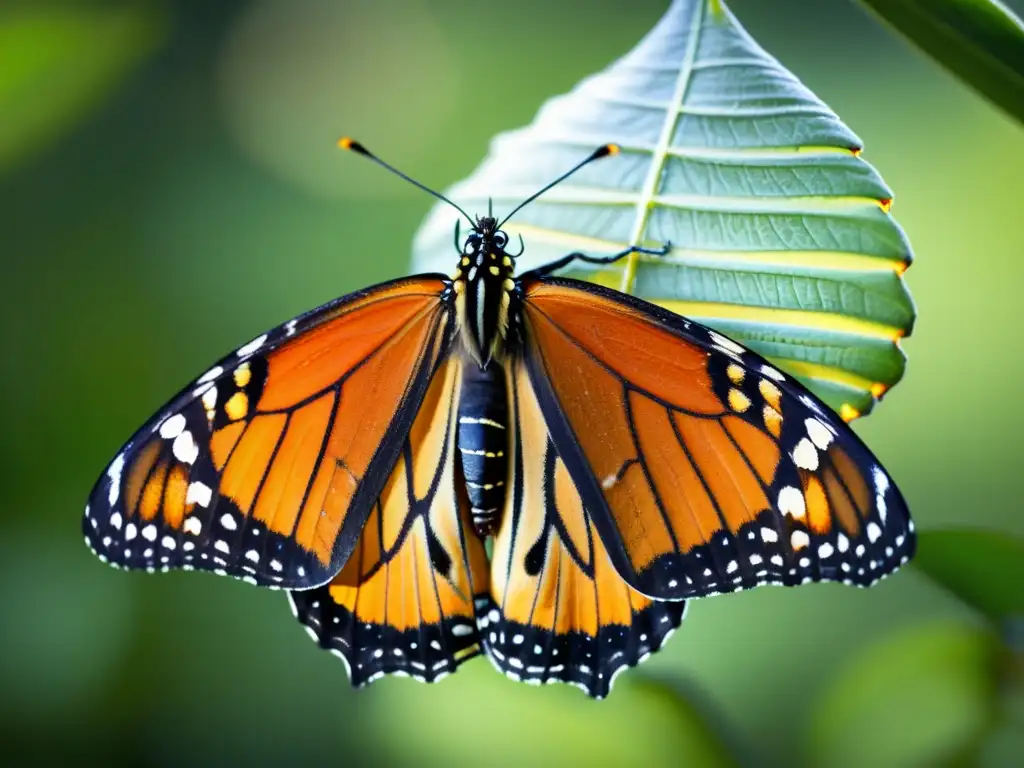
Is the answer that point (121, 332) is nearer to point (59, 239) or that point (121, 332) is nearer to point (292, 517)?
point (59, 239)

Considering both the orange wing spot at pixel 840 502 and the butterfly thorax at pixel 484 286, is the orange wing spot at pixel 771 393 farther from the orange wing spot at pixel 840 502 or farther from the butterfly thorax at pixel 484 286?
the butterfly thorax at pixel 484 286

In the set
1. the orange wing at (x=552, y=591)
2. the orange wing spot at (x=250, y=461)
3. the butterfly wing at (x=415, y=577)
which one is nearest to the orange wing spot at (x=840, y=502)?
the orange wing at (x=552, y=591)

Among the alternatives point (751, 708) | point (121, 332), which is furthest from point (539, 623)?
point (121, 332)

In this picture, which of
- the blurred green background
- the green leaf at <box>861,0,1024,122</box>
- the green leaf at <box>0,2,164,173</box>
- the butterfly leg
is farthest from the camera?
the blurred green background

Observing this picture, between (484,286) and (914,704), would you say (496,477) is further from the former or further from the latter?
(914,704)

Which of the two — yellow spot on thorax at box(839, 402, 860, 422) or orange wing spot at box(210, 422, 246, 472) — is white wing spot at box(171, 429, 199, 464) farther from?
yellow spot on thorax at box(839, 402, 860, 422)

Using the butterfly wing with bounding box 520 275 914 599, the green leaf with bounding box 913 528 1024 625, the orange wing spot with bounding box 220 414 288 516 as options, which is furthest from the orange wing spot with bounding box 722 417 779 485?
the orange wing spot with bounding box 220 414 288 516

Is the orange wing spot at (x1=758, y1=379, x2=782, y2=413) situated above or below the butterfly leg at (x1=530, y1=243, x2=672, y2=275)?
below
